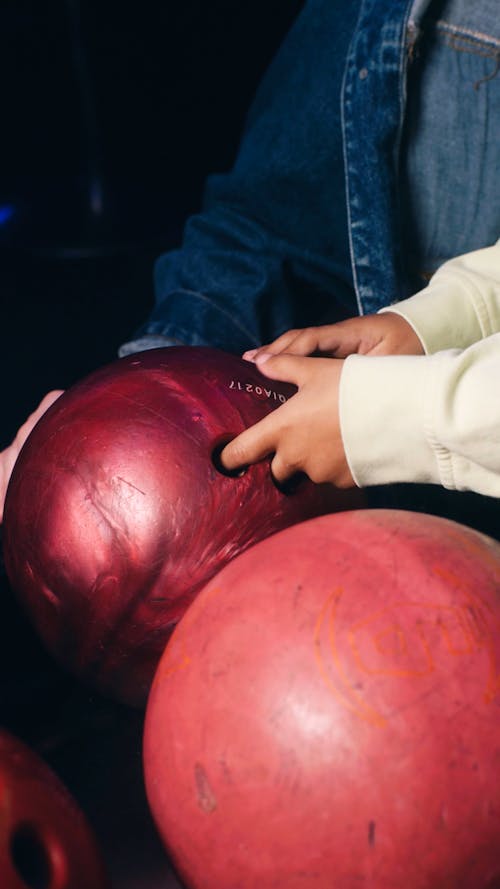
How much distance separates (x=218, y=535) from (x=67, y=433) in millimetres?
158

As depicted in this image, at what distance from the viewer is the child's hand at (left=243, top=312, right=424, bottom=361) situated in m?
0.88

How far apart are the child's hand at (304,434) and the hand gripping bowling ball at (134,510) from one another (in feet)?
0.05

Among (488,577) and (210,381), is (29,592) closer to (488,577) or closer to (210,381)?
(210,381)

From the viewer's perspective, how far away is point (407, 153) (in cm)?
108

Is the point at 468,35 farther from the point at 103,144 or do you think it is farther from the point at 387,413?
the point at 103,144

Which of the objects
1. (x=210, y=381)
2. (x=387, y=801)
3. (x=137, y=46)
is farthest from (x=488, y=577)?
(x=137, y=46)

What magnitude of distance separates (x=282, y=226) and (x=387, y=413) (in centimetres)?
61

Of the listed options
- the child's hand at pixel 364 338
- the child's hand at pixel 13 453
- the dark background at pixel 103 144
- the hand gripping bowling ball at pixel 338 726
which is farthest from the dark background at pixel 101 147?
the hand gripping bowling ball at pixel 338 726

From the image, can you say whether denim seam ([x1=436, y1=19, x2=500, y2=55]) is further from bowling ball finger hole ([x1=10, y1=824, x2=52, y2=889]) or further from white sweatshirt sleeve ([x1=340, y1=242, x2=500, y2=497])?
bowling ball finger hole ([x1=10, y1=824, x2=52, y2=889])

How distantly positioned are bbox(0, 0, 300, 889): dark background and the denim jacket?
387 millimetres

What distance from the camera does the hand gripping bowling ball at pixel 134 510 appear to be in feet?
2.26

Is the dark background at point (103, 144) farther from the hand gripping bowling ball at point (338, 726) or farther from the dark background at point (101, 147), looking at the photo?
the hand gripping bowling ball at point (338, 726)

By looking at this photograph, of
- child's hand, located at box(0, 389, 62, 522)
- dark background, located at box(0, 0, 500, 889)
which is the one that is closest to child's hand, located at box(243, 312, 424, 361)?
child's hand, located at box(0, 389, 62, 522)

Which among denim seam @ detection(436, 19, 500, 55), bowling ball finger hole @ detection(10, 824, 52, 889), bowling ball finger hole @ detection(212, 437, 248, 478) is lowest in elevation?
bowling ball finger hole @ detection(10, 824, 52, 889)
